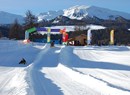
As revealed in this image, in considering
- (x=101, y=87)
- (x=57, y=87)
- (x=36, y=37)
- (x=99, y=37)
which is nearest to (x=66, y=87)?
(x=57, y=87)

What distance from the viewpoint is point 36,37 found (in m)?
114

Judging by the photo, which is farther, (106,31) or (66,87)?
(106,31)

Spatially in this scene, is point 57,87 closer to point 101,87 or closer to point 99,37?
point 101,87

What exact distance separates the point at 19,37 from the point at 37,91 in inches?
3948

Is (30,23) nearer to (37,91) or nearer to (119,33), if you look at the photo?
(119,33)

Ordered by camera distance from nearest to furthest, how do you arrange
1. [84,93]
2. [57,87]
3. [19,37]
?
[84,93], [57,87], [19,37]

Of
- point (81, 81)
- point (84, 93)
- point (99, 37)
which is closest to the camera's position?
point (84, 93)

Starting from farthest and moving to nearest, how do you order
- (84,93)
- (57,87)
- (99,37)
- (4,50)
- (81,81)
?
(99,37) < (4,50) < (81,81) < (57,87) < (84,93)

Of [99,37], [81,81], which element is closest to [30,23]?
[99,37]

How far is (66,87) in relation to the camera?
51.8 ft

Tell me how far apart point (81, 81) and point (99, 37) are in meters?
120

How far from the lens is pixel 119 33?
458ft

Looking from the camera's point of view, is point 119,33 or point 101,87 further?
point 119,33

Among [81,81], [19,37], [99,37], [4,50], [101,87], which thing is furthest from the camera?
[99,37]
